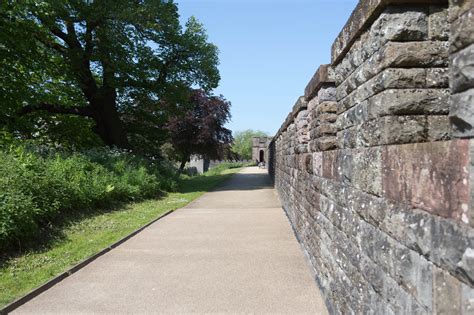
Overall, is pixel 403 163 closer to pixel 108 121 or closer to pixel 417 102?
pixel 417 102

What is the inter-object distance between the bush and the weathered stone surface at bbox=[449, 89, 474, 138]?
6.79m

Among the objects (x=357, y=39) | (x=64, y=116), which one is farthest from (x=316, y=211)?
(x=64, y=116)

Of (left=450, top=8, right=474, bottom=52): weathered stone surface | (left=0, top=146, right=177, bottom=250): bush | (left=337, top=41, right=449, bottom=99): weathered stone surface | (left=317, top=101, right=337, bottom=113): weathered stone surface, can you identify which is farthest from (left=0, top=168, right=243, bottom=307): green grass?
(left=450, top=8, right=474, bottom=52): weathered stone surface

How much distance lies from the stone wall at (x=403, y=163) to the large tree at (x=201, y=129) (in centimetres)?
3116

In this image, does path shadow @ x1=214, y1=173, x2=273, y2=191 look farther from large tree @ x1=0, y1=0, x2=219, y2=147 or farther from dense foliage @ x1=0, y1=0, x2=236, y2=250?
large tree @ x1=0, y1=0, x2=219, y2=147

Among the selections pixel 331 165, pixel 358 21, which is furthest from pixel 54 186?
pixel 358 21

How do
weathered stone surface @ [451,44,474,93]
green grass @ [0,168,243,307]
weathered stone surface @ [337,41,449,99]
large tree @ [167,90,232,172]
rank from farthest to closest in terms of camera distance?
large tree @ [167,90,232,172], green grass @ [0,168,243,307], weathered stone surface @ [337,41,449,99], weathered stone surface @ [451,44,474,93]

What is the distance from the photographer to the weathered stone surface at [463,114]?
6.16 feet

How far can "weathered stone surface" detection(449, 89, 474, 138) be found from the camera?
1.88m

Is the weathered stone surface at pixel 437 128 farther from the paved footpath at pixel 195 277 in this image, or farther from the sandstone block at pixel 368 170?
the paved footpath at pixel 195 277

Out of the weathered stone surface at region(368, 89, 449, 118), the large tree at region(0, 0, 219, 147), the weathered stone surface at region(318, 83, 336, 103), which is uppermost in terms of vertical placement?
the large tree at region(0, 0, 219, 147)

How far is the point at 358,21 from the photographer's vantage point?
3549 millimetres

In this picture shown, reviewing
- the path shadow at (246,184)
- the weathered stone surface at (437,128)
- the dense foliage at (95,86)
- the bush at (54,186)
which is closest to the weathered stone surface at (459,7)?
the weathered stone surface at (437,128)

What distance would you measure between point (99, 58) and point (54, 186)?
421 inches
